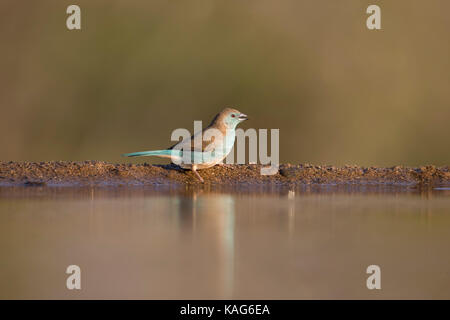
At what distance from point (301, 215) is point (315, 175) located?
3067 millimetres

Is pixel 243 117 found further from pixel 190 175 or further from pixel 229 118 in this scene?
pixel 190 175

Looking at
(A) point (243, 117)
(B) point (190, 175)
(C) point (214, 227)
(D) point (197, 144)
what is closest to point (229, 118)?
(A) point (243, 117)

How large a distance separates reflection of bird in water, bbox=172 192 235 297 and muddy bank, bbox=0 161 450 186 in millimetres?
1479

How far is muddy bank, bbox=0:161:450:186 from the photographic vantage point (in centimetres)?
784

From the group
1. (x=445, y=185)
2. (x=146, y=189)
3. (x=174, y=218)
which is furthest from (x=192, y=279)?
(x=445, y=185)

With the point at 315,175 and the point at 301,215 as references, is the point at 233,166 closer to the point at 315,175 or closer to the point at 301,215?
the point at 315,175

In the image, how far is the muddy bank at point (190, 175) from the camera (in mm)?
7840

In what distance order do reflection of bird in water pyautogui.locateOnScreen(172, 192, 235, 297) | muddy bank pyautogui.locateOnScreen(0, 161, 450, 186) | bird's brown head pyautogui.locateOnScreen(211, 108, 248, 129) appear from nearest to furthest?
reflection of bird in water pyautogui.locateOnScreen(172, 192, 235, 297) < muddy bank pyautogui.locateOnScreen(0, 161, 450, 186) < bird's brown head pyautogui.locateOnScreen(211, 108, 248, 129)

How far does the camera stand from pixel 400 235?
4.47 metres

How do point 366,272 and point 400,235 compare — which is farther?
point 400,235

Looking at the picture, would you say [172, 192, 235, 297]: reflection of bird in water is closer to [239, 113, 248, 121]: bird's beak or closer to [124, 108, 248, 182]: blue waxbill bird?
[124, 108, 248, 182]: blue waxbill bird

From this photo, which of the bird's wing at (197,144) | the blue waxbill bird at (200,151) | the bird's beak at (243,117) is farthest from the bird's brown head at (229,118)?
the bird's wing at (197,144)

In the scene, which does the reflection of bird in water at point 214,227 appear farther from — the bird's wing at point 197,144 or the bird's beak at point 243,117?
the bird's beak at point 243,117

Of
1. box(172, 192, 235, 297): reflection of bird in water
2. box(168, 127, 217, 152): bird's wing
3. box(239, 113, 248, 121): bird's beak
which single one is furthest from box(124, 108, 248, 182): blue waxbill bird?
box(172, 192, 235, 297): reflection of bird in water
